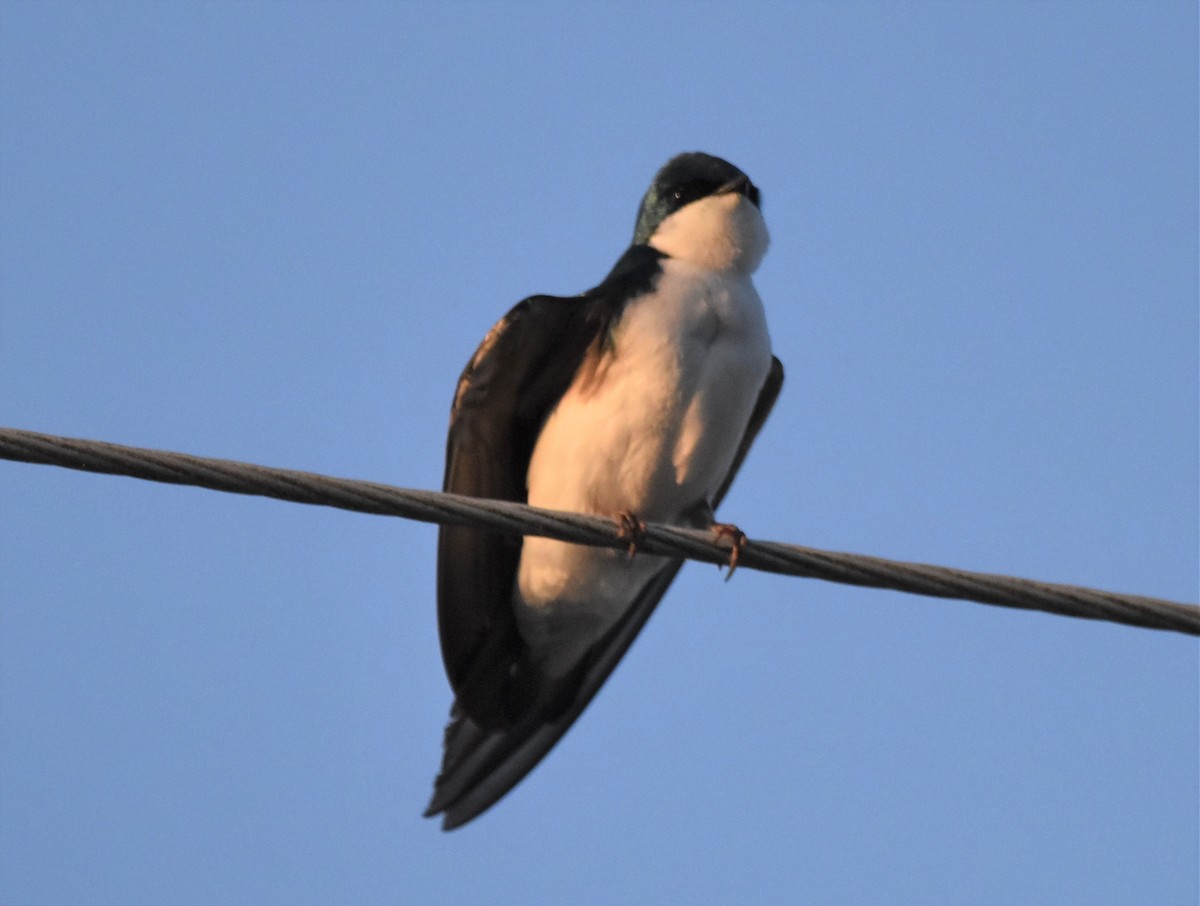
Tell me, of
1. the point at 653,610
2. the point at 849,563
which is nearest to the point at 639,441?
the point at 653,610

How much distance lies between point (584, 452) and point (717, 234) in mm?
1067

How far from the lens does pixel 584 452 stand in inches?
243

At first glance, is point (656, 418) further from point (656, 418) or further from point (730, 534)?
point (730, 534)

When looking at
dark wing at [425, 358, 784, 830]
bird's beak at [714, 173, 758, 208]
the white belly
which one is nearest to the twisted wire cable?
the white belly

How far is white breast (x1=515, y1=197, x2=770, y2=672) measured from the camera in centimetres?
607

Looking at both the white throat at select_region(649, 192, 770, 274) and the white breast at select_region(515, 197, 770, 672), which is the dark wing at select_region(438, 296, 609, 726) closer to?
the white breast at select_region(515, 197, 770, 672)

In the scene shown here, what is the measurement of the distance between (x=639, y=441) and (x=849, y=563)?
83.8 inches

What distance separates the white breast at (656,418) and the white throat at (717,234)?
0.15 meters

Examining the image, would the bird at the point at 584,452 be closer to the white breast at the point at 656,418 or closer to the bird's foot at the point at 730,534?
the white breast at the point at 656,418

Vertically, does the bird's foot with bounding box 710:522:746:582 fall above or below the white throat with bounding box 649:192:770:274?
below

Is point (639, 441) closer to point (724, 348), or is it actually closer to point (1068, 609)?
point (724, 348)

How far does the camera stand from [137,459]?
12.4 feet

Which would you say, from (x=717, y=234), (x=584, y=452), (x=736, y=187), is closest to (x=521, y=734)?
(x=584, y=452)

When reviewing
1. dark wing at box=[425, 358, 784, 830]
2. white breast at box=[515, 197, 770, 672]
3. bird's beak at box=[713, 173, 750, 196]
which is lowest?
dark wing at box=[425, 358, 784, 830]
